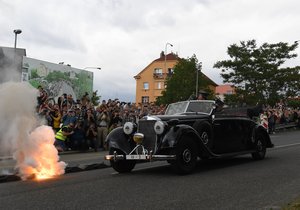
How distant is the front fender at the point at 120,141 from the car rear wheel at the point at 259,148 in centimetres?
437

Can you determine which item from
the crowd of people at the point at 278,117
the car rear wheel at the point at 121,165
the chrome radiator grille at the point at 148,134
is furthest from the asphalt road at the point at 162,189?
the crowd of people at the point at 278,117

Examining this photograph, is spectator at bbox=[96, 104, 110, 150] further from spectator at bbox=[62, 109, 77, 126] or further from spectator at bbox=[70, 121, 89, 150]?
spectator at bbox=[62, 109, 77, 126]

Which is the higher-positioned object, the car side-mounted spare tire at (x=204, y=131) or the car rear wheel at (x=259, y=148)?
the car side-mounted spare tire at (x=204, y=131)

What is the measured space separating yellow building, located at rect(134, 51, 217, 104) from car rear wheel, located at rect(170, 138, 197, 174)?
87.3m

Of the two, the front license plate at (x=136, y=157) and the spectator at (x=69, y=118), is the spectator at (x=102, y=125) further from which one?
the front license plate at (x=136, y=157)

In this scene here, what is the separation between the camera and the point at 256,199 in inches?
293

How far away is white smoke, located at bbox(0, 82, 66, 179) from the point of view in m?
9.66

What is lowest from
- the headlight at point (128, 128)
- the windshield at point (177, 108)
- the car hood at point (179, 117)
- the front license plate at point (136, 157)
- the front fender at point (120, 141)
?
the front license plate at point (136, 157)

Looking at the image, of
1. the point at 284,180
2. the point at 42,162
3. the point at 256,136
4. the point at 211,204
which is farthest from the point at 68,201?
the point at 256,136

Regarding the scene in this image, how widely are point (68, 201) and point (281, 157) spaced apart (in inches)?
343

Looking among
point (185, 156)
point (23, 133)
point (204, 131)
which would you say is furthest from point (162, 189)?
point (23, 133)

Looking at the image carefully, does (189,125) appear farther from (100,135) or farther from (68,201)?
(100,135)

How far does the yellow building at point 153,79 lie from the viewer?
9894 centimetres

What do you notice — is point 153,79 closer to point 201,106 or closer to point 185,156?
point 201,106
